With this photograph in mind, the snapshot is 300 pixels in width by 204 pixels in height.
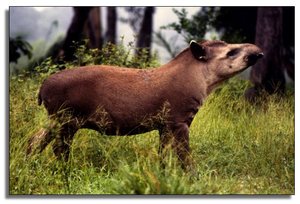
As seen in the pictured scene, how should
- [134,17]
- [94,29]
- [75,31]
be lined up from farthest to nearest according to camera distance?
[94,29]
[75,31]
[134,17]

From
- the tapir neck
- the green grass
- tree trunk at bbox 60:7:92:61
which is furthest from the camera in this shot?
tree trunk at bbox 60:7:92:61

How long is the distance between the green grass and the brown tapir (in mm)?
166

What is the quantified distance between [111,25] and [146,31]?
370 millimetres

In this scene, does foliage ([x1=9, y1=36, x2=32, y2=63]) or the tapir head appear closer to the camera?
the tapir head

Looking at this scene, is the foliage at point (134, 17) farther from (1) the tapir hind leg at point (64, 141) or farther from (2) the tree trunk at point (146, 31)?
(1) the tapir hind leg at point (64, 141)

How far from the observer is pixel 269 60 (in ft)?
26.2

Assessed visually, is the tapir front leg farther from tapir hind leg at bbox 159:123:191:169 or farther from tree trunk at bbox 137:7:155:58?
tree trunk at bbox 137:7:155:58

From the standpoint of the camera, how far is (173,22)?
7.32m

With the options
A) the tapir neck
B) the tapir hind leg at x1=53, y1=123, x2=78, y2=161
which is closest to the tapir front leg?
the tapir neck

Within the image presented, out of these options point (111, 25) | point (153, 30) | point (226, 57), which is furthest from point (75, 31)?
point (226, 57)

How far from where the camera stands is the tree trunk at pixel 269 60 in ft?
26.0

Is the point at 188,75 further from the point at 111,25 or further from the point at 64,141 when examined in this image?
the point at 111,25

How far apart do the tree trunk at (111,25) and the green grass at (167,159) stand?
1.02m

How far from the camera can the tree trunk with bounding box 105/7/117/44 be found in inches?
291
